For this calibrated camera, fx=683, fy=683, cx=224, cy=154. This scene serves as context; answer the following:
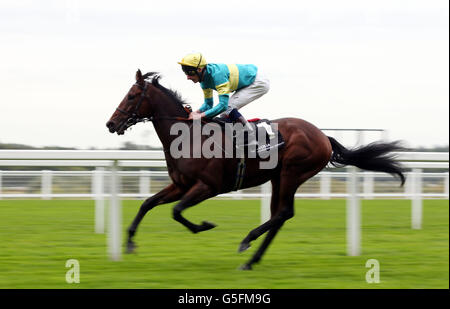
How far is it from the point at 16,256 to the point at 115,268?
1.01 metres

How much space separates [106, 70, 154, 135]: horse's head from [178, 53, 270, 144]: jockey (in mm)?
348

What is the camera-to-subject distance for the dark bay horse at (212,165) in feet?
16.5

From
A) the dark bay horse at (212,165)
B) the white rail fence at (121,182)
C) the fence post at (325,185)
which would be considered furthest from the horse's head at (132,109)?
the fence post at (325,185)

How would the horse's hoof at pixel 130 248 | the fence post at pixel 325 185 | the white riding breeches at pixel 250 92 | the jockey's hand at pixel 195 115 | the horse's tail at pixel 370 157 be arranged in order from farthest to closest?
the fence post at pixel 325 185 < the horse's tail at pixel 370 157 < the white riding breeches at pixel 250 92 < the jockey's hand at pixel 195 115 < the horse's hoof at pixel 130 248

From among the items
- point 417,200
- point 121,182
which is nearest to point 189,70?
point 121,182

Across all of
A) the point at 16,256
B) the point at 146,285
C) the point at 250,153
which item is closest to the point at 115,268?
the point at 146,285

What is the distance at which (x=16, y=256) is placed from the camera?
17.0 feet

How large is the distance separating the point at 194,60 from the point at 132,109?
593mm

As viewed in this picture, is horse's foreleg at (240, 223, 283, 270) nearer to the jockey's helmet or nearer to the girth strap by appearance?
the girth strap

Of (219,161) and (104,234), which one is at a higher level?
(219,161)

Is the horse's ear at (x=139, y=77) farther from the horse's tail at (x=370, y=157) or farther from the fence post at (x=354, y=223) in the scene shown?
the fence post at (x=354, y=223)

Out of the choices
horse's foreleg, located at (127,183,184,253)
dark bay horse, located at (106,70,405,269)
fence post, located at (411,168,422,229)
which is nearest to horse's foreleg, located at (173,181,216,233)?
dark bay horse, located at (106,70,405,269)

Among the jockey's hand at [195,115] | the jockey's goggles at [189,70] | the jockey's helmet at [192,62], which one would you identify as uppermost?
the jockey's helmet at [192,62]

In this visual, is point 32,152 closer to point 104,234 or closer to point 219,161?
point 219,161
